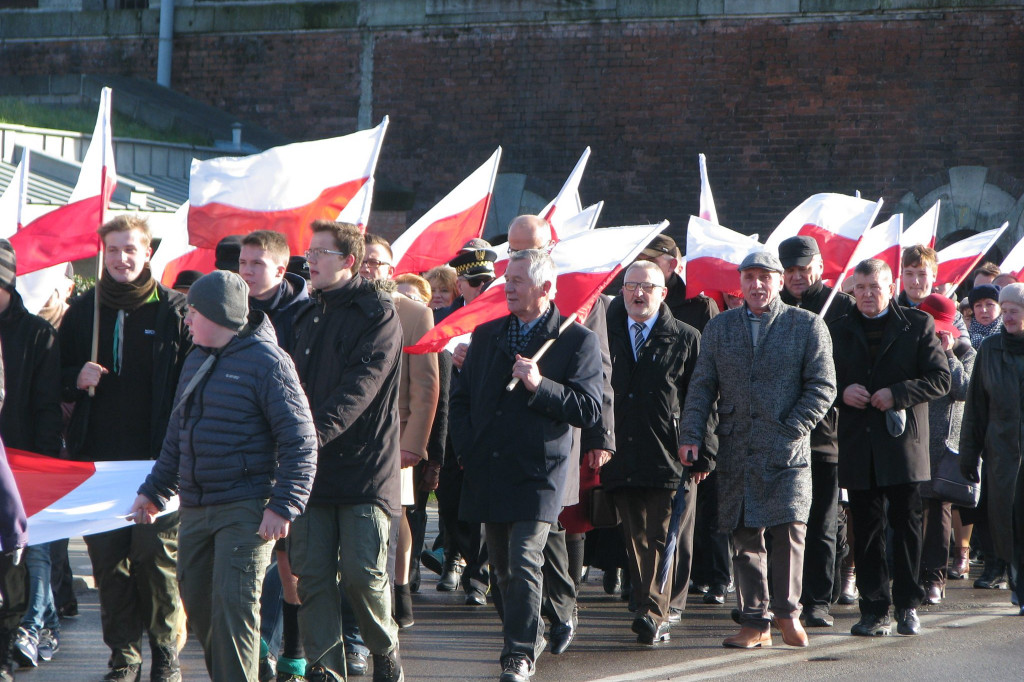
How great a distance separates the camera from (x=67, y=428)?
22.2 feet

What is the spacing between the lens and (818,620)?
7.94 metres

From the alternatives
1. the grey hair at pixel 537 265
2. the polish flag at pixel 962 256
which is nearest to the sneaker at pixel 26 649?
the grey hair at pixel 537 265

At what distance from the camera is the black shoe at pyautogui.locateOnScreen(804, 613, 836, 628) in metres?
7.94

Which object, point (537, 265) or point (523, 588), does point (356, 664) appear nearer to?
point (523, 588)

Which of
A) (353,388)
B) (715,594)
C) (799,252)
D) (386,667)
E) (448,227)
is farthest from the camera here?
(448,227)

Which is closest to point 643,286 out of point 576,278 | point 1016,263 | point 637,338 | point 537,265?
point 637,338

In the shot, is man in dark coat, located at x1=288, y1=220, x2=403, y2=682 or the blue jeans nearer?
man in dark coat, located at x1=288, y1=220, x2=403, y2=682

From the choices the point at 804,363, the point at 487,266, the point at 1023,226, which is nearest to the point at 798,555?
the point at 804,363

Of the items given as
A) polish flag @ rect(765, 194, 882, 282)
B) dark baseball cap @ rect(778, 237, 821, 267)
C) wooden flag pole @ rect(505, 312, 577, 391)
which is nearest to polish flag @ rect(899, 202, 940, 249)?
polish flag @ rect(765, 194, 882, 282)

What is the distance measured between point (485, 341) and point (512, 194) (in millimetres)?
12016

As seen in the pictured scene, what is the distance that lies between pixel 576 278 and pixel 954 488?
3.31 m

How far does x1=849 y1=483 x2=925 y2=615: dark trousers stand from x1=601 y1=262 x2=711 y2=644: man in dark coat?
968mm

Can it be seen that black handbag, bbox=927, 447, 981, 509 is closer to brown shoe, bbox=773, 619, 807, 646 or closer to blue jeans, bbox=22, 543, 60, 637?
brown shoe, bbox=773, 619, 807, 646

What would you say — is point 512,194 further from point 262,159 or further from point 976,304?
point 262,159
